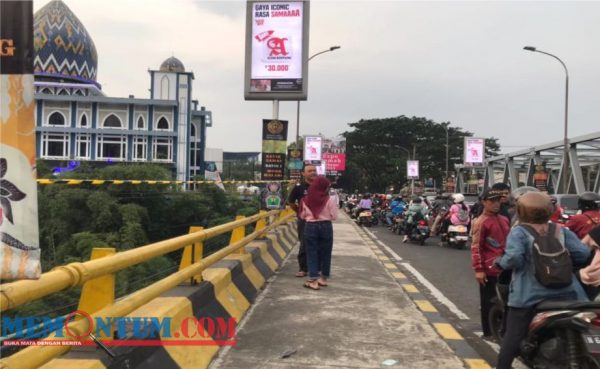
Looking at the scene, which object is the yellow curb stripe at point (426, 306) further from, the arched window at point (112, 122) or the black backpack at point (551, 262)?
the arched window at point (112, 122)

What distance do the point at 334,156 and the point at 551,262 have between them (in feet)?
161

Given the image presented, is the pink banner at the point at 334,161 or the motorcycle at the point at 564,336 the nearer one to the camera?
the motorcycle at the point at 564,336

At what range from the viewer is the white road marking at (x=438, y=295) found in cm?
667

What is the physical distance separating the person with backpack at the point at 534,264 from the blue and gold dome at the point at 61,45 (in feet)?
209

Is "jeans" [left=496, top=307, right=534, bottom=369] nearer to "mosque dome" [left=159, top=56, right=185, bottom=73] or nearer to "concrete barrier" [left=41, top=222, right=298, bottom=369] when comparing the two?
"concrete barrier" [left=41, top=222, right=298, bottom=369]

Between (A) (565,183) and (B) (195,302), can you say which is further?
(A) (565,183)

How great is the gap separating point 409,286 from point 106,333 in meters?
6.08

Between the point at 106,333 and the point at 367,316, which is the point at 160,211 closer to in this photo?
the point at 367,316

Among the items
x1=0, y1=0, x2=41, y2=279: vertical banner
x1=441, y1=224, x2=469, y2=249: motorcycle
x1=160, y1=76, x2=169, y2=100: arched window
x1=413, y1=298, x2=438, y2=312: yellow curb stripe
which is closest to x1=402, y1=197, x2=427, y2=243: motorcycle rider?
x1=441, y1=224, x2=469, y2=249: motorcycle

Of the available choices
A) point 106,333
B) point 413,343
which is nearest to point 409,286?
point 413,343

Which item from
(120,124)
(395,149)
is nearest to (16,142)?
(120,124)

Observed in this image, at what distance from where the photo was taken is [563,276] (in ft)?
12.2

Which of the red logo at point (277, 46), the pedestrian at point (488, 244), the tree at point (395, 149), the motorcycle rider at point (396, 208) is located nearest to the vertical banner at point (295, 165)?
the motorcycle rider at point (396, 208)

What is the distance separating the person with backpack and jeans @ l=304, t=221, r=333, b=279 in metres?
3.89
